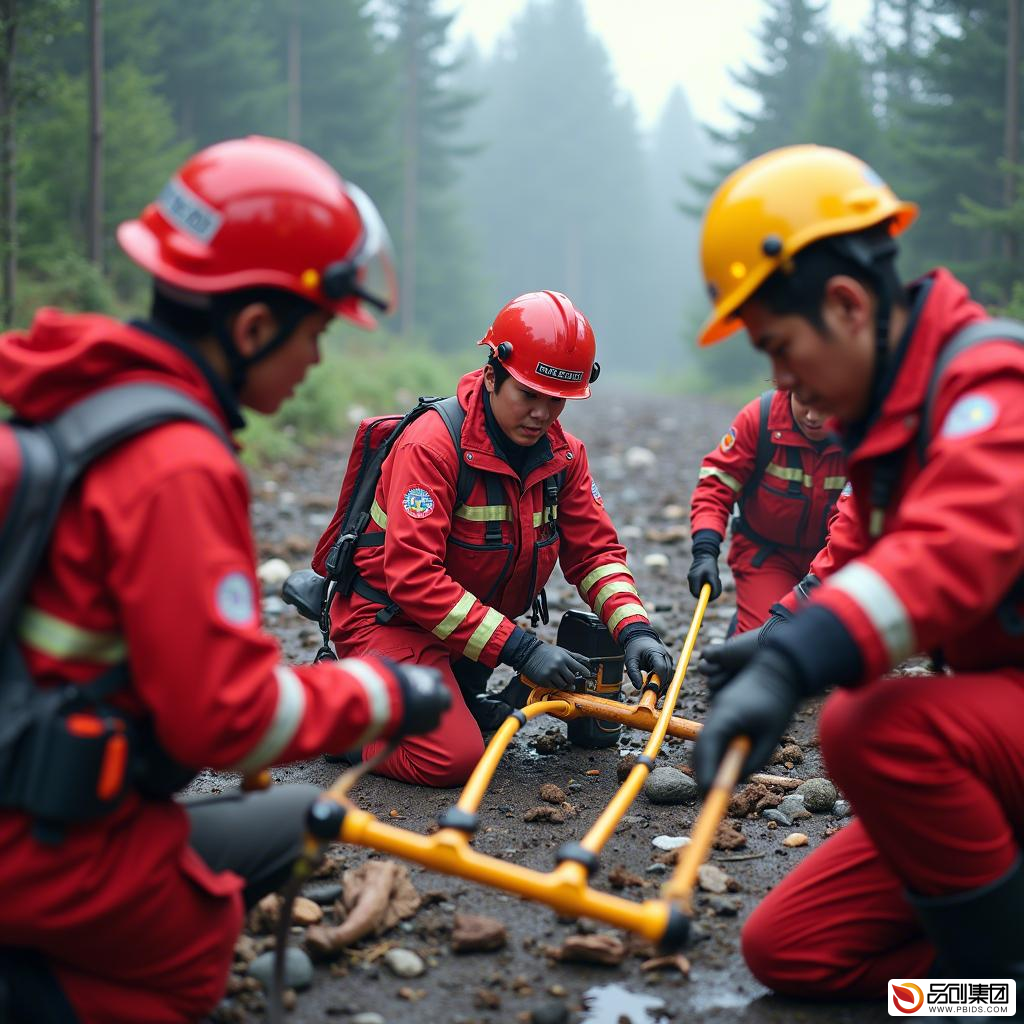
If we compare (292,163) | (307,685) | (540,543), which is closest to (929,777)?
(307,685)

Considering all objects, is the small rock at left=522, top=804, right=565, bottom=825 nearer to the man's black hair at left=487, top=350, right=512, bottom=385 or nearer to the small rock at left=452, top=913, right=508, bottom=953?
the small rock at left=452, top=913, right=508, bottom=953

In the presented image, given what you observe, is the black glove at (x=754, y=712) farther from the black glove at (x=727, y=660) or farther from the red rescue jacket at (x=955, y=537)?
the black glove at (x=727, y=660)

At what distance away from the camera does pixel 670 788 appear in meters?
4.78

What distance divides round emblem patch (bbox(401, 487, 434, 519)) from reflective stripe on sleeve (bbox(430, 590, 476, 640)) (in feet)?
1.35

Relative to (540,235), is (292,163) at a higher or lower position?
higher

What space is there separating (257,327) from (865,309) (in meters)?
1.59

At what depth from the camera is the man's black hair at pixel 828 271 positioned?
9.61 ft

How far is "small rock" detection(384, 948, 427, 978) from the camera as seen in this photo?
3.45 meters

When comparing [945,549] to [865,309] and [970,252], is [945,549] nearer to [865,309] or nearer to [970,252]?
[865,309]

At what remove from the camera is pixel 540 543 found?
211 inches

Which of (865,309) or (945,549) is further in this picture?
(865,309)

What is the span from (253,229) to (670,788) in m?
3.03

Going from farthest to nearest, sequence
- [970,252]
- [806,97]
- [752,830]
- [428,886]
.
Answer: [806,97] < [970,252] < [752,830] < [428,886]

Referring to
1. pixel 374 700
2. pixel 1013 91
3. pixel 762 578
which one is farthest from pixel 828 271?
pixel 1013 91
